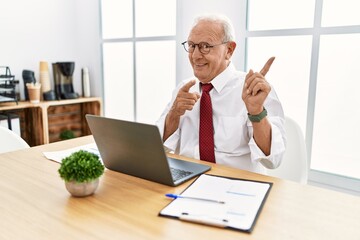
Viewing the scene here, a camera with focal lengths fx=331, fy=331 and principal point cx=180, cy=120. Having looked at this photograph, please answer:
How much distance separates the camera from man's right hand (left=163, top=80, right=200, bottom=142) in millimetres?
1408

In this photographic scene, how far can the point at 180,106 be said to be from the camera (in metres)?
1.44

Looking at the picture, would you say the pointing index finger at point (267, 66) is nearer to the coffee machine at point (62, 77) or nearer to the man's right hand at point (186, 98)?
the man's right hand at point (186, 98)

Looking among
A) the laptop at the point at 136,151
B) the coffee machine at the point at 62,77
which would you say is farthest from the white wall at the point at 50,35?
the laptop at the point at 136,151

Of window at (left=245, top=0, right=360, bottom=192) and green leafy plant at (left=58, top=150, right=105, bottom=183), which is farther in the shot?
window at (left=245, top=0, right=360, bottom=192)

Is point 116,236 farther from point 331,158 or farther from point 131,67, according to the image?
point 131,67

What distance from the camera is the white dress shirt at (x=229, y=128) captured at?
1440 millimetres

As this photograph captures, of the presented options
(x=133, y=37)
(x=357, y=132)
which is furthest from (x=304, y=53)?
(x=133, y=37)

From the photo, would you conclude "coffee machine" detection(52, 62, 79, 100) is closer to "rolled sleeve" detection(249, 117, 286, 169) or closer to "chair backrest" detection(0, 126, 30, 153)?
"chair backrest" detection(0, 126, 30, 153)

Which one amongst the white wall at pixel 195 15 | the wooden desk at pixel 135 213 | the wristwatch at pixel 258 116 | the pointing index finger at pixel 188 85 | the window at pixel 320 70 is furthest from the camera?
the white wall at pixel 195 15

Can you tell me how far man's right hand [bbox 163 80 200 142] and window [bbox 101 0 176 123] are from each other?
51.6 inches

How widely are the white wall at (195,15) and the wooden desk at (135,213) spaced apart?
1398 mm

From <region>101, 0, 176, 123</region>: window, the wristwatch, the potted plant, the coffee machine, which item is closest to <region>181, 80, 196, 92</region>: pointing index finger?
the wristwatch

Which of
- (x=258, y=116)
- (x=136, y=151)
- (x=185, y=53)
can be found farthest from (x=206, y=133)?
(x=185, y=53)

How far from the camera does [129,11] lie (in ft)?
10.3
